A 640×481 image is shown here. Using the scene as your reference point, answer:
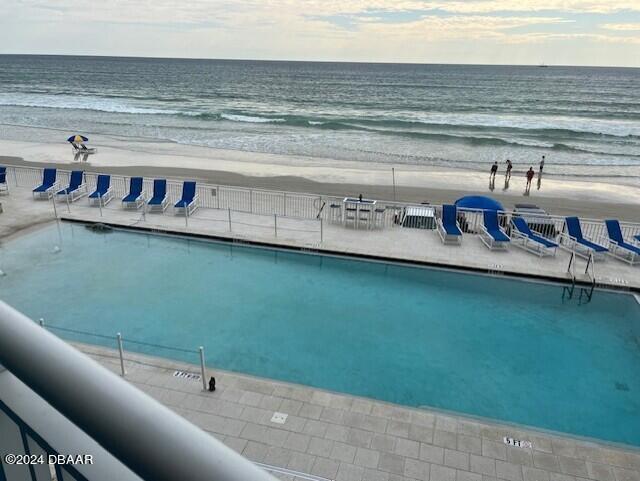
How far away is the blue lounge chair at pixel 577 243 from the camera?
1280 centimetres

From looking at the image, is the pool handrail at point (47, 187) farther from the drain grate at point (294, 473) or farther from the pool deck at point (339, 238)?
the drain grate at point (294, 473)

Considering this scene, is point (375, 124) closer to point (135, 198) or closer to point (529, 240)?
point (135, 198)

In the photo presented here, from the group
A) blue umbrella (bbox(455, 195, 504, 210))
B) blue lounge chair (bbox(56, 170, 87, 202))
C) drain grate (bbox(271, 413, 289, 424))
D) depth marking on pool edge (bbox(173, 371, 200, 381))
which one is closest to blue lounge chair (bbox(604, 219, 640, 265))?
blue umbrella (bbox(455, 195, 504, 210))

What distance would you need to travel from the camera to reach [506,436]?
643 centimetres

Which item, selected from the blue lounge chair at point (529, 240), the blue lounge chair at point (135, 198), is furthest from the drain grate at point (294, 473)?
the blue lounge chair at point (135, 198)

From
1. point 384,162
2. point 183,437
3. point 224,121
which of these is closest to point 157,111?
point 224,121

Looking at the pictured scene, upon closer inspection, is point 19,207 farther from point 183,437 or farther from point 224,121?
point 224,121

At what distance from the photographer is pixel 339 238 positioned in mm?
13781

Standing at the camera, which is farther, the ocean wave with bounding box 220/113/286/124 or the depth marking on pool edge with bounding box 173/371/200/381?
the ocean wave with bounding box 220/113/286/124

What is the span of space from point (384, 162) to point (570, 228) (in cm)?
1748

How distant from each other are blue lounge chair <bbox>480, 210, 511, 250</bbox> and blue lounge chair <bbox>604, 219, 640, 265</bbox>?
105 inches

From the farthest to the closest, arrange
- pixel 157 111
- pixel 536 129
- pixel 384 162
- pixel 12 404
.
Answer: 1. pixel 157 111
2. pixel 536 129
3. pixel 384 162
4. pixel 12 404

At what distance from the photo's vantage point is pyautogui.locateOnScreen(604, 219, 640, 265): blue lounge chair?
12547 mm

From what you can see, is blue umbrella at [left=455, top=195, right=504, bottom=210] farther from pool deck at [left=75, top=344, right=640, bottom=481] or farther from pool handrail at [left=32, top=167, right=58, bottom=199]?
pool handrail at [left=32, top=167, right=58, bottom=199]
